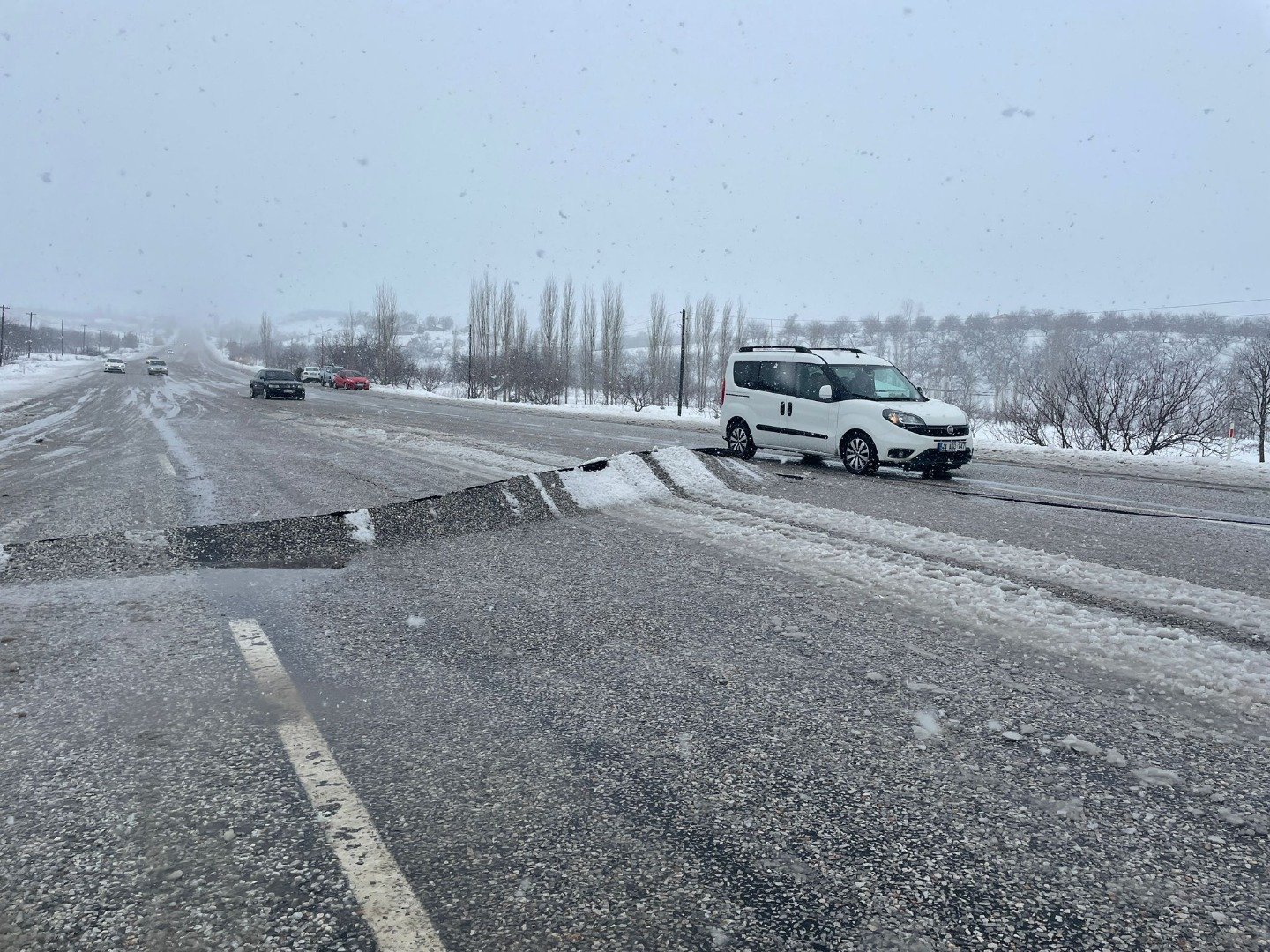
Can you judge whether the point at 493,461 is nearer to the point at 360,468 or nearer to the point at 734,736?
the point at 360,468

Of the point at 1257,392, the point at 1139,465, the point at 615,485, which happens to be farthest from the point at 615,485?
the point at 1257,392

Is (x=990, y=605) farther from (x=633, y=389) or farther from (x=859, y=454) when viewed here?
(x=633, y=389)

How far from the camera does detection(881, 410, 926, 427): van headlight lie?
11.6 meters

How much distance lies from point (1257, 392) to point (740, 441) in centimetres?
1621

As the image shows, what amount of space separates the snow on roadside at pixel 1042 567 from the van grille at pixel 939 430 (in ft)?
12.1

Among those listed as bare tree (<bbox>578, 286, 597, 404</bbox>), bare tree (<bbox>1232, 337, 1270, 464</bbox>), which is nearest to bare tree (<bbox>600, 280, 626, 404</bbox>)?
bare tree (<bbox>578, 286, 597, 404</bbox>)

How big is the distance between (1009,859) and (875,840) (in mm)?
363

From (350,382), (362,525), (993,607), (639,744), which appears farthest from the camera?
(350,382)

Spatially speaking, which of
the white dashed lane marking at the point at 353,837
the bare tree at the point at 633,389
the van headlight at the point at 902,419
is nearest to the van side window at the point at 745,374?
the van headlight at the point at 902,419

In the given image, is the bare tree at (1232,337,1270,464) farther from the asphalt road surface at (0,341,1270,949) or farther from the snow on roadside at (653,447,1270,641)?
the snow on roadside at (653,447,1270,641)

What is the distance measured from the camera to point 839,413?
12352mm

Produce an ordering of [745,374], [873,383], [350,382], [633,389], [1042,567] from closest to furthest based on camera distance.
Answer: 1. [1042,567]
2. [873,383]
3. [745,374]
4. [633,389]
5. [350,382]

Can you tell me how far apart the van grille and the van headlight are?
7 cm

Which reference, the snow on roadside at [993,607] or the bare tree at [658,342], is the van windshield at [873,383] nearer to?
the snow on roadside at [993,607]
